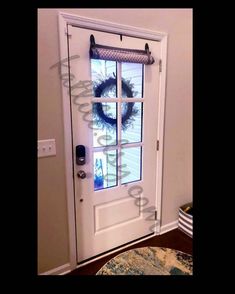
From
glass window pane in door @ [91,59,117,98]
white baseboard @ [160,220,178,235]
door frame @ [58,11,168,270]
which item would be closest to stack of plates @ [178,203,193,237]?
white baseboard @ [160,220,178,235]

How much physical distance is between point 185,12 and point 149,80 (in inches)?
28.0

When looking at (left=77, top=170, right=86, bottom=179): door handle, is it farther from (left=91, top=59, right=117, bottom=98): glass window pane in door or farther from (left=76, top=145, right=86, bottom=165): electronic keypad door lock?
(left=91, top=59, right=117, bottom=98): glass window pane in door

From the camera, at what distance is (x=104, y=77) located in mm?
1522

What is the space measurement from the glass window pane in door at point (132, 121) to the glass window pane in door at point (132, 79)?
8 cm

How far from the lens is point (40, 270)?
59.2 inches

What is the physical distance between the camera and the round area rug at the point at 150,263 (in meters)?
1.62

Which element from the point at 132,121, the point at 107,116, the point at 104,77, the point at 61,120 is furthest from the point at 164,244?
the point at 104,77

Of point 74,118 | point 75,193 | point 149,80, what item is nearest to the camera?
point 74,118

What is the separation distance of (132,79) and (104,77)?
26 cm

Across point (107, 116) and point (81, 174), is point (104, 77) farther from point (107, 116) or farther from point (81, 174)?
point (81, 174)

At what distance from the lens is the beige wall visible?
4.29ft
